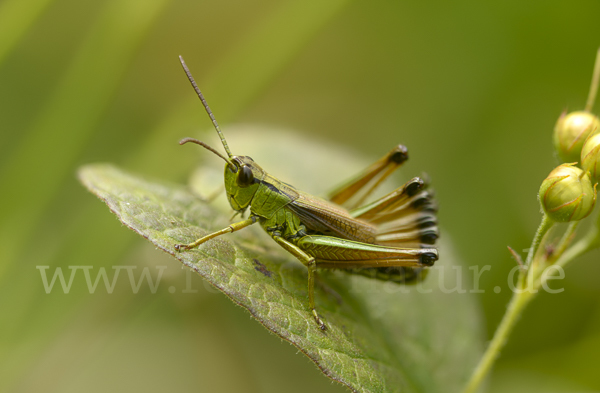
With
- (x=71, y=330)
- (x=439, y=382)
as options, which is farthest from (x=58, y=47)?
(x=439, y=382)

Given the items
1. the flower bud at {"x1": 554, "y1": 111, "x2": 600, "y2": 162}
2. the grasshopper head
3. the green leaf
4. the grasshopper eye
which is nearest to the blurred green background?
the green leaf

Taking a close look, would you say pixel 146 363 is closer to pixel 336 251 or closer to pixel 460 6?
pixel 336 251

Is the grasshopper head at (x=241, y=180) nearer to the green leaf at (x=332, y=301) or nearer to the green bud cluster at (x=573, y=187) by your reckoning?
the green leaf at (x=332, y=301)

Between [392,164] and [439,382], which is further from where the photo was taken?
[392,164]

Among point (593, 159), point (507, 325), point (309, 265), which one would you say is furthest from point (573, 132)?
point (309, 265)

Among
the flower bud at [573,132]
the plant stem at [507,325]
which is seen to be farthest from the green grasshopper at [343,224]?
the flower bud at [573,132]

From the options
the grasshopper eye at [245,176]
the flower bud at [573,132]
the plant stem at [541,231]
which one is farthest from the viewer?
the grasshopper eye at [245,176]
